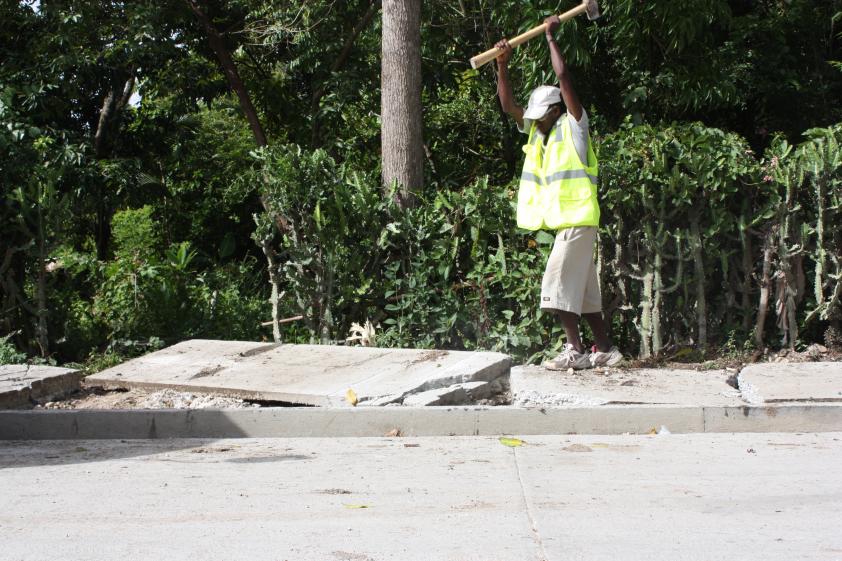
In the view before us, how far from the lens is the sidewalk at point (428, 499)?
12.5 ft

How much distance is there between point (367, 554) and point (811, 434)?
3.24m

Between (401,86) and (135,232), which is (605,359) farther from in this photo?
(135,232)

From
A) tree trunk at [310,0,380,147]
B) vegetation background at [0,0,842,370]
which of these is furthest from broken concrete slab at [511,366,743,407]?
tree trunk at [310,0,380,147]

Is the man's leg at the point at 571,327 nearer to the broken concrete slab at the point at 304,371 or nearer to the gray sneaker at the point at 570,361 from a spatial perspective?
the gray sneaker at the point at 570,361

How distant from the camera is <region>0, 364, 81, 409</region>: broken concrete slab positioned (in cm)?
657

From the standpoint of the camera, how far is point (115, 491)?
4734mm

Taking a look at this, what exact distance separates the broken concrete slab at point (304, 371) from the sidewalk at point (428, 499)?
23.0 inches

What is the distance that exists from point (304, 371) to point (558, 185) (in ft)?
7.09

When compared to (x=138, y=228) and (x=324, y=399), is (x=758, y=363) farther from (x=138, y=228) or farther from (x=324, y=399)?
(x=138, y=228)

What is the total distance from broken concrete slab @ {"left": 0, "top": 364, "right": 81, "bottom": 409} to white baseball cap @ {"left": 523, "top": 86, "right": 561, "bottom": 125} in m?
3.65

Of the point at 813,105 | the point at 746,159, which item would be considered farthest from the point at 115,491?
the point at 813,105

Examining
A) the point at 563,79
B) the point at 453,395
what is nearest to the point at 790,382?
the point at 453,395

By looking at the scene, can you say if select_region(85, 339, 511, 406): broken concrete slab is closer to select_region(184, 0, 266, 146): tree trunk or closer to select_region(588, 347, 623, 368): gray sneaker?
select_region(588, 347, 623, 368): gray sneaker

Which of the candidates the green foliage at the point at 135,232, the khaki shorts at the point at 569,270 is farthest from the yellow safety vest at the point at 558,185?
the green foliage at the point at 135,232
